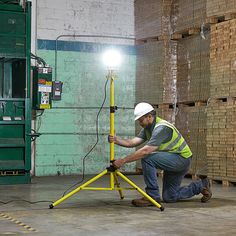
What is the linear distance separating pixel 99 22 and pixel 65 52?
127 cm

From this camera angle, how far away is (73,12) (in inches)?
539

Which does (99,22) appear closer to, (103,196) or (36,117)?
(36,117)

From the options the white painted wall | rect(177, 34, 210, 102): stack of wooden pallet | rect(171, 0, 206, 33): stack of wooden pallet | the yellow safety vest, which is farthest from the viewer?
the white painted wall

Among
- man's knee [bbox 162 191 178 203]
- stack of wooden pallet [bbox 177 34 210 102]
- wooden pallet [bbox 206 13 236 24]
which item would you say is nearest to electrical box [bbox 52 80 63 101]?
stack of wooden pallet [bbox 177 34 210 102]

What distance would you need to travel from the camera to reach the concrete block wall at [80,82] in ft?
43.6

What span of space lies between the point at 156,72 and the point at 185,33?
1217 mm

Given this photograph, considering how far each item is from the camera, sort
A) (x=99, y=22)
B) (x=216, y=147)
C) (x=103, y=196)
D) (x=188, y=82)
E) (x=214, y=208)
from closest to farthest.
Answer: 1. (x=214, y=208)
2. (x=103, y=196)
3. (x=216, y=147)
4. (x=188, y=82)
5. (x=99, y=22)

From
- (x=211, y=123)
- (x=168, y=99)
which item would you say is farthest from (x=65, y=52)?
(x=211, y=123)

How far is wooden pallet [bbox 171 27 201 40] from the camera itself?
12.1 metres

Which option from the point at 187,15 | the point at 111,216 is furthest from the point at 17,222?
the point at 187,15

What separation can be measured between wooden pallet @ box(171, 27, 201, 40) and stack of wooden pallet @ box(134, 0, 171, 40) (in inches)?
11.0

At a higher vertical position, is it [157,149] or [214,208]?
[157,149]

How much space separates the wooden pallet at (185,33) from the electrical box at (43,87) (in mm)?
2998

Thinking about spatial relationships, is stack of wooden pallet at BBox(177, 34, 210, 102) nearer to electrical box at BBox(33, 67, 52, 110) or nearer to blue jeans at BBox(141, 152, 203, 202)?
electrical box at BBox(33, 67, 52, 110)
